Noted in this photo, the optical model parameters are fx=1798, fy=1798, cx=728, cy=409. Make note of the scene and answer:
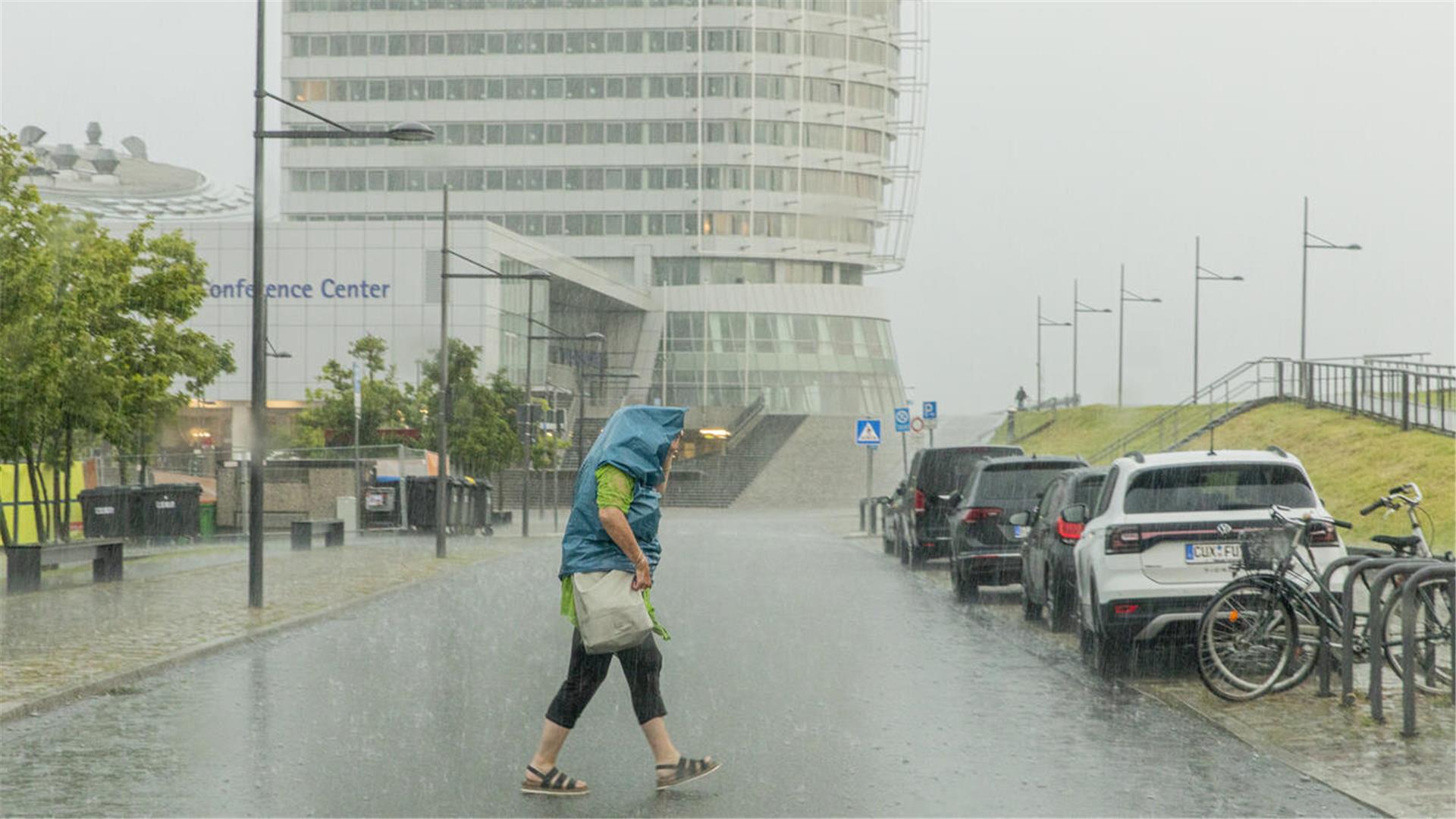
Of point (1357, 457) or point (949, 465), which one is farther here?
point (1357, 457)

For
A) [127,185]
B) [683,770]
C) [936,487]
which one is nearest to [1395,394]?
[936,487]

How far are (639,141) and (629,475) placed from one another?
4012 inches

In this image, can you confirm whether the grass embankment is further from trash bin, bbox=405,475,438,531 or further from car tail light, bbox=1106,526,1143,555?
trash bin, bbox=405,475,438,531

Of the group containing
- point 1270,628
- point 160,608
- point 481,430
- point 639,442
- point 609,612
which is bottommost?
point 160,608

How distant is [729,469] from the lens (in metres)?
85.6

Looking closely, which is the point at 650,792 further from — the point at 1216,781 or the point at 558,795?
the point at 1216,781

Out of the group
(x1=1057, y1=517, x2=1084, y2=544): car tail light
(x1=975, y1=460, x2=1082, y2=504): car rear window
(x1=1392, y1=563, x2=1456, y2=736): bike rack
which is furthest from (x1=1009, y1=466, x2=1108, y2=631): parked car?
(x1=1392, y1=563, x2=1456, y2=736): bike rack

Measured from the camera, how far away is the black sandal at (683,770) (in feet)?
26.0

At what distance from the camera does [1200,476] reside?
1253 cm

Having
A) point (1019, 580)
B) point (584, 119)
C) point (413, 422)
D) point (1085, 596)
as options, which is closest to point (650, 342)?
point (584, 119)

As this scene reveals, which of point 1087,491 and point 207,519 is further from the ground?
point 1087,491

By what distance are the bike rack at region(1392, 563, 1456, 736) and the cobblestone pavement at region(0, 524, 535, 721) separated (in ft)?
25.3

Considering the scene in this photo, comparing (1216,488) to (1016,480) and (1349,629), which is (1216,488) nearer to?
(1349,629)

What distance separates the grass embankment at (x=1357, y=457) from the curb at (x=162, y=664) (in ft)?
44.1
